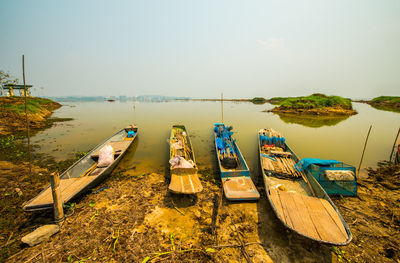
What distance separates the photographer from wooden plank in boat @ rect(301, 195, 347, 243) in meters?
3.49

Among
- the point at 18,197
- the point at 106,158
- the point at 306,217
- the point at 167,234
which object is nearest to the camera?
the point at 306,217

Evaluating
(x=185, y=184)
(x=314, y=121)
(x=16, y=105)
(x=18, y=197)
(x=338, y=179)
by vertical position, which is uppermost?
(x=16, y=105)

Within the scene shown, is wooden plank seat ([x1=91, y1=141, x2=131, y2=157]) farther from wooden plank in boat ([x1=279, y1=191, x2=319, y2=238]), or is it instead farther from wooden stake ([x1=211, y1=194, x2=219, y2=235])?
wooden plank in boat ([x1=279, y1=191, x2=319, y2=238])

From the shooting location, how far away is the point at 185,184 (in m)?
5.88

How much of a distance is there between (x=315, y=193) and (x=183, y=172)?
5568mm

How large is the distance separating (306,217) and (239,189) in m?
2.40

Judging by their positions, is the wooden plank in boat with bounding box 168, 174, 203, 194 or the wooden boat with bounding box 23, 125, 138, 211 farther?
the wooden plank in boat with bounding box 168, 174, 203, 194

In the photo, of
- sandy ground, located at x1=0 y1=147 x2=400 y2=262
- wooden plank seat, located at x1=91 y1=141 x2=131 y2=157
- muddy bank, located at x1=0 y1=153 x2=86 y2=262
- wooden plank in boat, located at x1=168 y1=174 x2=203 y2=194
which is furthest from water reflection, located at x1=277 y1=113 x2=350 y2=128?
muddy bank, located at x1=0 y1=153 x2=86 y2=262

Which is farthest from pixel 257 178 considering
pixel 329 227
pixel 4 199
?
pixel 4 199

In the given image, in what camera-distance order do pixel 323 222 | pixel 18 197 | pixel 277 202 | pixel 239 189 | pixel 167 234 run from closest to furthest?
pixel 323 222 < pixel 167 234 < pixel 277 202 < pixel 18 197 < pixel 239 189

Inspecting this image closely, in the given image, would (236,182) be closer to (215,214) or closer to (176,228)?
(215,214)

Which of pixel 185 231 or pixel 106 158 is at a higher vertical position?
pixel 106 158

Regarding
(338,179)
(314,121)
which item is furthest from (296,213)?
(314,121)

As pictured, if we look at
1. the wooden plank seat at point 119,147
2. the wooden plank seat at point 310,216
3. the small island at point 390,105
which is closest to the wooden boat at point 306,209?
the wooden plank seat at point 310,216
